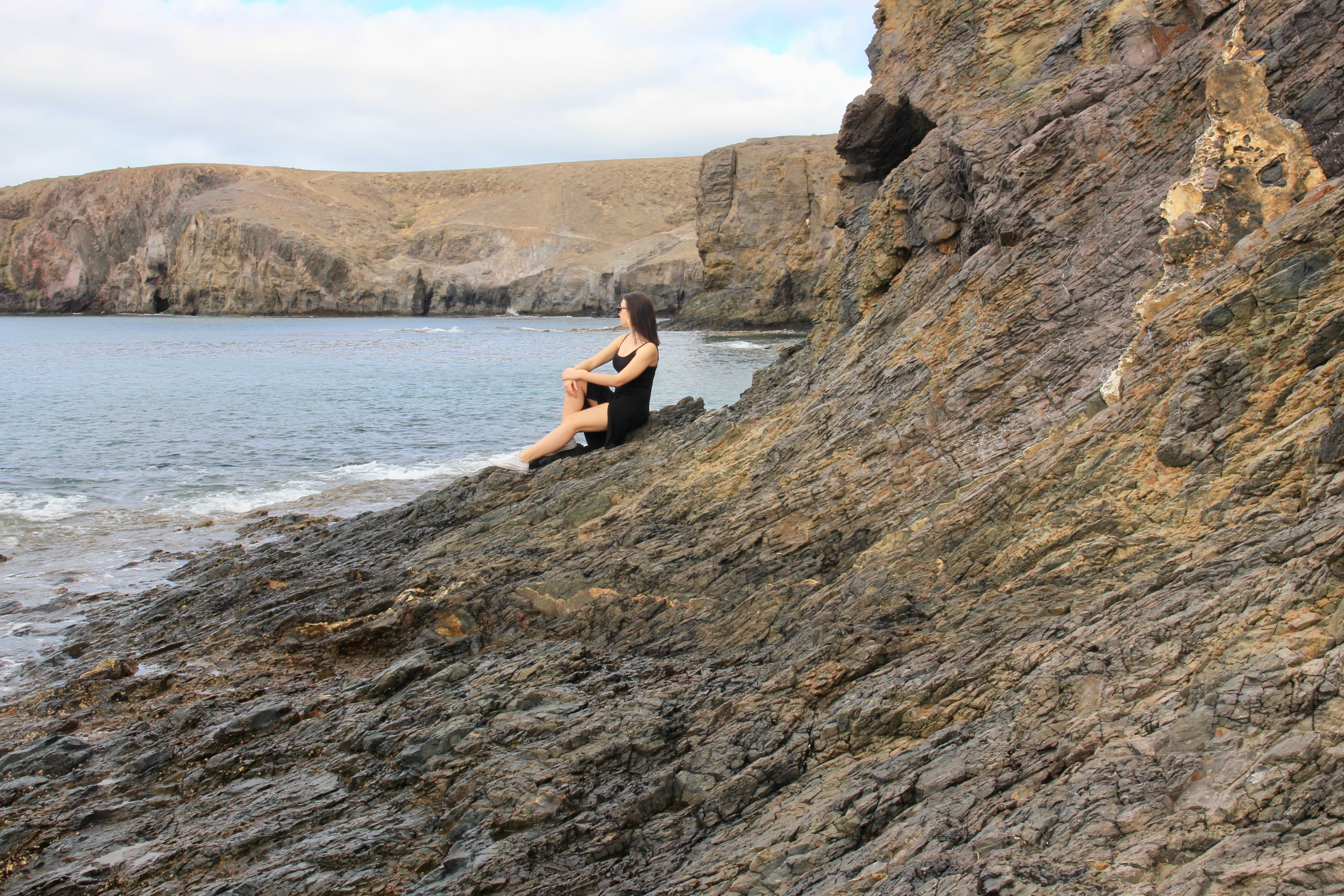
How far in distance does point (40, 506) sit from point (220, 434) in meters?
7.32

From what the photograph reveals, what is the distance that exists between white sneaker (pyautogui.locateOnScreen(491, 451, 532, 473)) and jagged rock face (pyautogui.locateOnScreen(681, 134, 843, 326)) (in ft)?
156

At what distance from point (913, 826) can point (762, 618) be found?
8.82ft

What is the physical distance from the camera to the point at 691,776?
15.0 ft

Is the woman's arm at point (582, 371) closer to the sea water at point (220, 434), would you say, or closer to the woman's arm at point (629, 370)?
the woman's arm at point (629, 370)

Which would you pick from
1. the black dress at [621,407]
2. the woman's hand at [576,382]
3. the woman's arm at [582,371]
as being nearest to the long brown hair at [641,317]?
the woman's arm at [582,371]

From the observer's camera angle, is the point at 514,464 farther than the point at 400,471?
No

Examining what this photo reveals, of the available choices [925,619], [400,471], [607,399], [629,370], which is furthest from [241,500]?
[925,619]

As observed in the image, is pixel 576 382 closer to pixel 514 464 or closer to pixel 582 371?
pixel 582 371

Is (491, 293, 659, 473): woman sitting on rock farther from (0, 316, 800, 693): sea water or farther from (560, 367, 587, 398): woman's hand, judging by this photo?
(0, 316, 800, 693): sea water

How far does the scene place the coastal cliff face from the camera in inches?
132

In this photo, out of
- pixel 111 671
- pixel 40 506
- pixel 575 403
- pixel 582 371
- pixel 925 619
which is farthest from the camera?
pixel 40 506

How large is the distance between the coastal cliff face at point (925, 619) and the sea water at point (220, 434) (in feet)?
10.9

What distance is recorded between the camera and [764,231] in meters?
59.4

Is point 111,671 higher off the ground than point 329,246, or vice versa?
point 329,246
